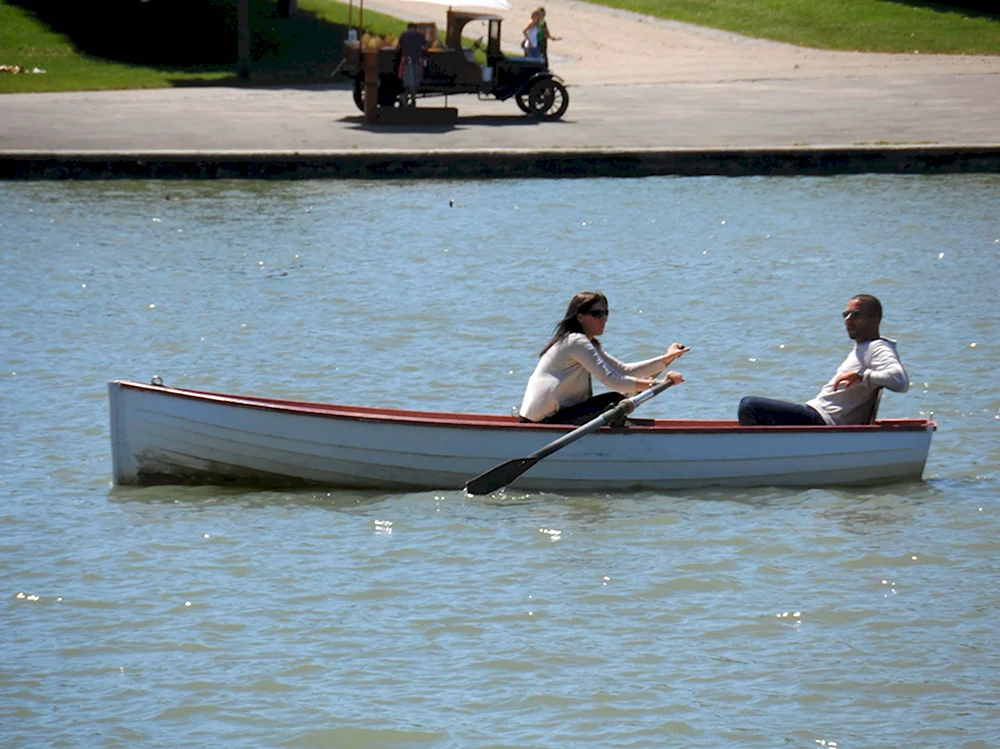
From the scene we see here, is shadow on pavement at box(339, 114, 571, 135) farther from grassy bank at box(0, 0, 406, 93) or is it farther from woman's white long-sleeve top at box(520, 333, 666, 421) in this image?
woman's white long-sleeve top at box(520, 333, 666, 421)

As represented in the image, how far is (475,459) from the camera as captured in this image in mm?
12172

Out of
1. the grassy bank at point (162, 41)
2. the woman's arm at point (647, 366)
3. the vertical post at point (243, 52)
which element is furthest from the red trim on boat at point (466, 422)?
the grassy bank at point (162, 41)

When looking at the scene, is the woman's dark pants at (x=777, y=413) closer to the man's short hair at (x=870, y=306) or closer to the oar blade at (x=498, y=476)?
the man's short hair at (x=870, y=306)

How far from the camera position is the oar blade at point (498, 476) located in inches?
473

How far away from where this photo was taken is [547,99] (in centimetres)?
3031

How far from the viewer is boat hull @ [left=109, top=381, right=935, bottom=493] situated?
1205 cm

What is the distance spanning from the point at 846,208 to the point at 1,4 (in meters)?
23.0

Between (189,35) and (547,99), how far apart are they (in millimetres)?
11936

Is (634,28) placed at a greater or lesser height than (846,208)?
greater

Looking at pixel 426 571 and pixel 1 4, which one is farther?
pixel 1 4

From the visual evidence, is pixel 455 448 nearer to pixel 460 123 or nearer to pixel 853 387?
pixel 853 387

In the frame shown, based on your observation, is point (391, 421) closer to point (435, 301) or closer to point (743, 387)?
point (743, 387)

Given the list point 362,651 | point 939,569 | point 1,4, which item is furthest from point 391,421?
point 1,4

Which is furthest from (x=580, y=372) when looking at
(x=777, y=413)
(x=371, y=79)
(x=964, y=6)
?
(x=964, y=6)
